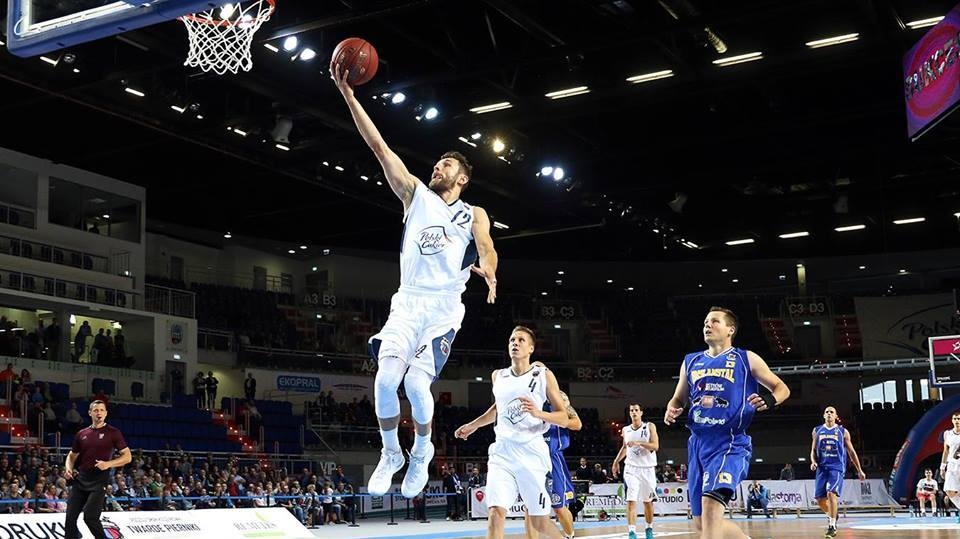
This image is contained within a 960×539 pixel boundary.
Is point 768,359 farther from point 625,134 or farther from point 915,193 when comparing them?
point 625,134

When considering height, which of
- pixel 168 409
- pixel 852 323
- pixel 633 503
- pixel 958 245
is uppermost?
pixel 958 245

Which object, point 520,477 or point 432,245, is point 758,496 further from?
point 432,245

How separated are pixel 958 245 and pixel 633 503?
30883 millimetres

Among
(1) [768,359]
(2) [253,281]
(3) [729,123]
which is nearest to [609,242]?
(1) [768,359]

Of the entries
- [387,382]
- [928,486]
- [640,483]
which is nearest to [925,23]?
[640,483]

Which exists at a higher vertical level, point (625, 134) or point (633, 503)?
point (625, 134)

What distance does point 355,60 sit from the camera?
209 inches

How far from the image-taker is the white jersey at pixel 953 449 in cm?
2039

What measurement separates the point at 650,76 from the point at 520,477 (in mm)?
14368

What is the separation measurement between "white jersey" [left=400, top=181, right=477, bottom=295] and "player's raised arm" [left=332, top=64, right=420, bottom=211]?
6 cm

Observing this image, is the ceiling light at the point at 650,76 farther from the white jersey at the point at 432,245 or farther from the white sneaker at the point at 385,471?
the white sneaker at the point at 385,471

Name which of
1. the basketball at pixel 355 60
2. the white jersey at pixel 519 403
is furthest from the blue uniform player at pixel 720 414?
the basketball at pixel 355 60

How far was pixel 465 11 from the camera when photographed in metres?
21.0

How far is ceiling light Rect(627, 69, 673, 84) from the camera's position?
22.5 m
